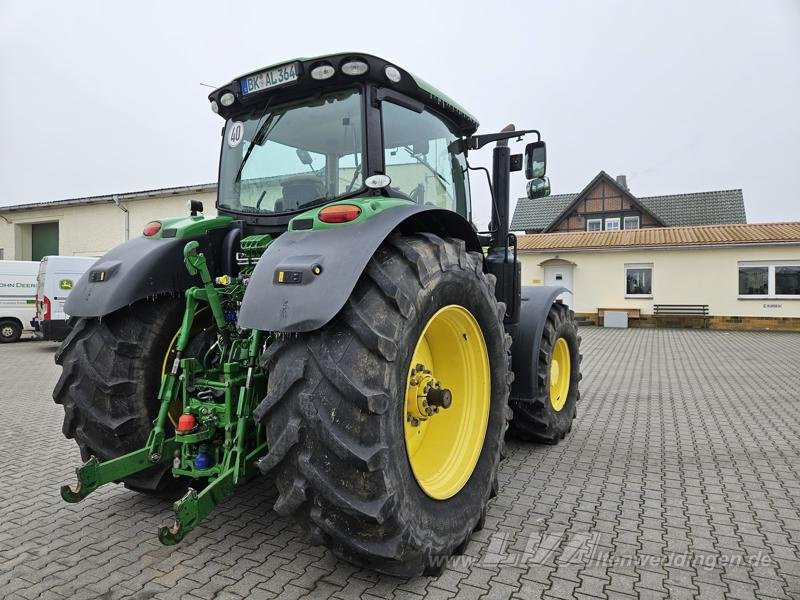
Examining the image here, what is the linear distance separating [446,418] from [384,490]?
3.30 feet

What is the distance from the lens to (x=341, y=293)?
213 centimetres

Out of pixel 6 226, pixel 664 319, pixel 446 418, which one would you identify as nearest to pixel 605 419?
pixel 446 418

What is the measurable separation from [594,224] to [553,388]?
87.1 feet

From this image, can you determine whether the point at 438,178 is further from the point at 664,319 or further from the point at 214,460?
the point at 664,319

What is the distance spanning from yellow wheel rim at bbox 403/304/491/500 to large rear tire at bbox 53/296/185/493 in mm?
1407

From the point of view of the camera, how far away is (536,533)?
117 inches

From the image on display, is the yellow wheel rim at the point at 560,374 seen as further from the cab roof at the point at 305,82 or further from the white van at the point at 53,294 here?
the white van at the point at 53,294

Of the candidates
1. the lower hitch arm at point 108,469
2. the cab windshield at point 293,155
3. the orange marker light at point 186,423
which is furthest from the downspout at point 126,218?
the orange marker light at point 186,423

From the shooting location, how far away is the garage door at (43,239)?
25.6 m

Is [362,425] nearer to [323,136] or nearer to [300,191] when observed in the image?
[300,191]

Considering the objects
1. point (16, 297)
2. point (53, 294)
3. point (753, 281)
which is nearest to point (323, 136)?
point (53, 294)

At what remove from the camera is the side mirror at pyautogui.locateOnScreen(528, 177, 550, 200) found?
4.11m

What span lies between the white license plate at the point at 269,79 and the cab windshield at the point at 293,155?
0.16m

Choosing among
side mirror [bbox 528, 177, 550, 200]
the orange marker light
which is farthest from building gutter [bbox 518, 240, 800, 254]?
the orange marker light
